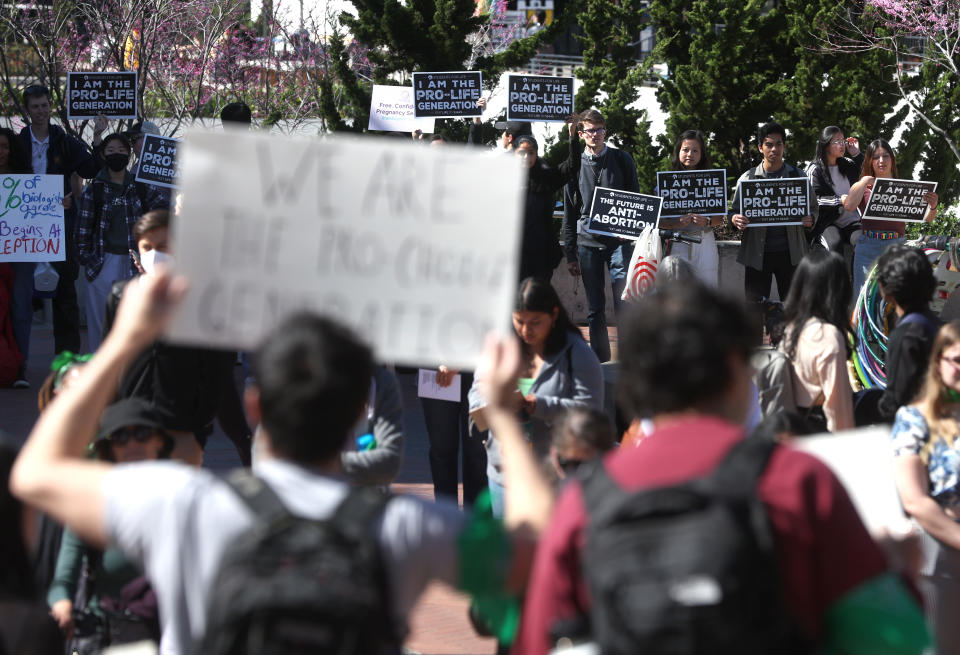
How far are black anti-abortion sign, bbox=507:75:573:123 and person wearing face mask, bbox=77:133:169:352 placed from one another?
425 centimetres

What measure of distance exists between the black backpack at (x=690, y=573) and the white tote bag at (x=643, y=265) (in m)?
6.95

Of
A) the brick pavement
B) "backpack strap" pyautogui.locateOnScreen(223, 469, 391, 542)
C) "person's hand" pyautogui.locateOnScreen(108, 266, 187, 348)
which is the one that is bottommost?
the brick pavement

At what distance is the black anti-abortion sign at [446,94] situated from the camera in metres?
12.9

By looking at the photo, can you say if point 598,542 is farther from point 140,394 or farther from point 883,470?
point 140,394

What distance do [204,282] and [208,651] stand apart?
788mm

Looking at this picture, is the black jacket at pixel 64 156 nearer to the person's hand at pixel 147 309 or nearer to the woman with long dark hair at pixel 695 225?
the woman with long dark hair at pixel 695 225

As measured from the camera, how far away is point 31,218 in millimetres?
10422

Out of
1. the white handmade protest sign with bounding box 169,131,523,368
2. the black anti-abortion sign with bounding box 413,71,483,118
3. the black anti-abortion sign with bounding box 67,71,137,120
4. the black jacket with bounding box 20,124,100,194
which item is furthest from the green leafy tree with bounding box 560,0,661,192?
the white handmade protest sign with bounding box 169,131,523,368

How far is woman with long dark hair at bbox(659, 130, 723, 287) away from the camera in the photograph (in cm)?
1073

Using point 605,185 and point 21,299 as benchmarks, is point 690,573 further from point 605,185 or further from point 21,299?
point 21,299

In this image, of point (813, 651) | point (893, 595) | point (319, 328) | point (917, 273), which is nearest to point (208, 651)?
point (319, 328)

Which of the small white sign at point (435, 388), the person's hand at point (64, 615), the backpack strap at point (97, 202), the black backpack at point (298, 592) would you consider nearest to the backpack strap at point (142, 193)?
the backpack strap at point (97, 202)

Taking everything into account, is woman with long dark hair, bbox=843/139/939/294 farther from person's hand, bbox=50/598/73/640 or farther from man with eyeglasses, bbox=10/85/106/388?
person's hand, bbox=50/598/73/640

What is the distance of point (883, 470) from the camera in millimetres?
3867
